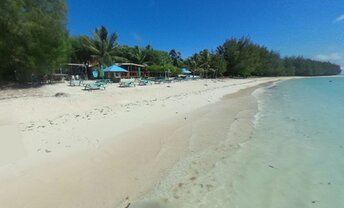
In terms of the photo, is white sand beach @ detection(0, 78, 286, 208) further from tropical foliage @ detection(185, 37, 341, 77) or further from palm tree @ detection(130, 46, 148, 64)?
tropical foliage @ detection(185, 37, 341, 77)

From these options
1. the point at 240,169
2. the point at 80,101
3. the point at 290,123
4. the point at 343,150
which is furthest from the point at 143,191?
the point at 80,101

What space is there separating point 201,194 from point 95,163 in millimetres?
2318

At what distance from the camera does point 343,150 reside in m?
6.29

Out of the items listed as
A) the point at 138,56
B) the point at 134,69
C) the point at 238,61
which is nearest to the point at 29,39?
the point at 134,69

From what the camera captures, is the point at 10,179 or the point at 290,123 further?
the point at 290,123

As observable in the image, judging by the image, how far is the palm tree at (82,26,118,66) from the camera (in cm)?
3291

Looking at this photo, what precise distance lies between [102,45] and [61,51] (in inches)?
524

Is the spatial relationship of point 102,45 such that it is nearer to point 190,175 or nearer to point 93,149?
point 93,149

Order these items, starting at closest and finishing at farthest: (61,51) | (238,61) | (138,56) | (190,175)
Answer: (190,175)
(61,51)
(138,56)
(238,61)

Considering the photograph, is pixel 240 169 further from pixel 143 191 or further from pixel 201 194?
pixel 143 191

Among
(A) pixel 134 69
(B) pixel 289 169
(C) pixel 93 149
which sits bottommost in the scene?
(B) pixel 289 169

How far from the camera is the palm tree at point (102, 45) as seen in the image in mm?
32906

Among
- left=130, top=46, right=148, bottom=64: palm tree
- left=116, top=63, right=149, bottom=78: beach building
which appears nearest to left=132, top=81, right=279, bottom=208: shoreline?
left=116, top=63, right=149, bottom=78: beach building

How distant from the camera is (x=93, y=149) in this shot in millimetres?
5727
